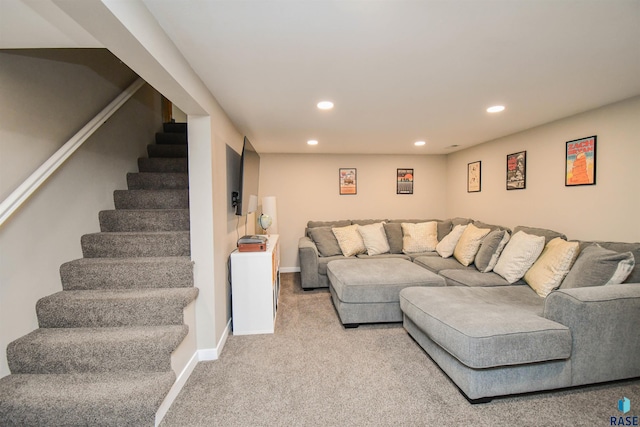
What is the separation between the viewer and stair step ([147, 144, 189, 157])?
3.46 m

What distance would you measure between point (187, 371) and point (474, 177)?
14.9 ft

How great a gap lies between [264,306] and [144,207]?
155 centimetres

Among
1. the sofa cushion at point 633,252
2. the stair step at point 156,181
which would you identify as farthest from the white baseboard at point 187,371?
the sofa cushion at point 633,252

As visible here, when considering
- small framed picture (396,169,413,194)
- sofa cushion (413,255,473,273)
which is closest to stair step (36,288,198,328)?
sofa cushion (413,255,473,273)

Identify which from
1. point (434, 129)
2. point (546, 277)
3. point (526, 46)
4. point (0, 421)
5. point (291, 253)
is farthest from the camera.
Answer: point (291, 253)

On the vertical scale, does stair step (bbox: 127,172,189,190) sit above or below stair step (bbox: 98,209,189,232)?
above

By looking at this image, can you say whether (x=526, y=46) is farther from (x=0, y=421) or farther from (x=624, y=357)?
(x=0, y=421)

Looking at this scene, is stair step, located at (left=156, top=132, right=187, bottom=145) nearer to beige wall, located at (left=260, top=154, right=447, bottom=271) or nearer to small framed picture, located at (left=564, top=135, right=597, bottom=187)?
beige wall, located at (left=260, top=154, right=447, bottom=271)

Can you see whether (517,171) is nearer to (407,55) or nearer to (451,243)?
(451,243)

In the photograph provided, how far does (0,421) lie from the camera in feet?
4.82

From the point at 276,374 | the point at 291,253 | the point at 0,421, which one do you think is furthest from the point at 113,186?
the point at 291,253

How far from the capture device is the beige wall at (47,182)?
5.47ft

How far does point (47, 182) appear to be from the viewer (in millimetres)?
1947

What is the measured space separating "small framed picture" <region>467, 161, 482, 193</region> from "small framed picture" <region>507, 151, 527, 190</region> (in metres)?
0.59
